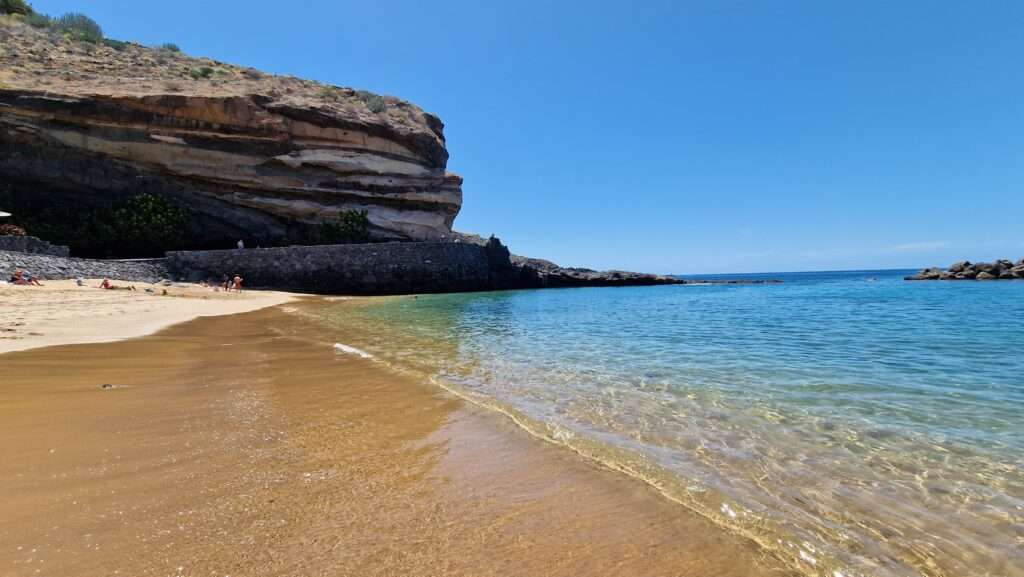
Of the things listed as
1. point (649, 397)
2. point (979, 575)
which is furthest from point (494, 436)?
point (979, 575)

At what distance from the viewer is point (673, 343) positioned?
9.34 m

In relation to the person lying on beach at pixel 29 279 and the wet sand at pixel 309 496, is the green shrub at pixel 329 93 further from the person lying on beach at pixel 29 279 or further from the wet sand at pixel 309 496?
the wet sand at pixel 309 496

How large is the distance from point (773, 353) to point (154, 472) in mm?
8192

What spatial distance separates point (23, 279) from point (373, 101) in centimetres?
2931

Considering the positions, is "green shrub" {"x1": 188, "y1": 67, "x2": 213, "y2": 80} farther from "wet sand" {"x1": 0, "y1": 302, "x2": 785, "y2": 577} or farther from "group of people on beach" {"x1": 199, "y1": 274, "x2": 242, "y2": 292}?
"wet sand" {"x1": 0, "y1": 302, "x2": 785, "y2": 577}

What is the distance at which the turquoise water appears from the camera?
2.49 metres

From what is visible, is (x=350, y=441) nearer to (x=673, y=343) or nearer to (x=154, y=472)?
(x=154, y=472)

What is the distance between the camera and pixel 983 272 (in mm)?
44781

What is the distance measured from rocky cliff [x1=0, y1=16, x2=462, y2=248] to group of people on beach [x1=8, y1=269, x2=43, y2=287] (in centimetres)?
1454

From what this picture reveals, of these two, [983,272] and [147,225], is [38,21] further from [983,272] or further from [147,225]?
[983,272]

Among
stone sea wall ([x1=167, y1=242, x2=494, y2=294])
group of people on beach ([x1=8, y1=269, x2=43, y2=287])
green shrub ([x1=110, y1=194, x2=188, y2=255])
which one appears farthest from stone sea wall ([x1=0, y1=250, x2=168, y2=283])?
green shrub ([x1=110, y1=194, x2=188, y2=255])

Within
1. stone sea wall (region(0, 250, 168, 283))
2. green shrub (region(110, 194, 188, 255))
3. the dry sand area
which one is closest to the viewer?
the dry sand area

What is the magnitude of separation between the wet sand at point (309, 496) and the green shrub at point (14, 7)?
→ 55.3 metres

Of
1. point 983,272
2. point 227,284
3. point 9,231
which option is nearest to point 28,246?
point 9,231
